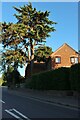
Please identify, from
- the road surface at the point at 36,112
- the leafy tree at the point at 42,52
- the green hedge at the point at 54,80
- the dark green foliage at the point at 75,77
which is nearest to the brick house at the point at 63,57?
the leafy tree at the point at 42,52

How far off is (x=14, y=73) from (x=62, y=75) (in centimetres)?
3973

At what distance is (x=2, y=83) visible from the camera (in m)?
118

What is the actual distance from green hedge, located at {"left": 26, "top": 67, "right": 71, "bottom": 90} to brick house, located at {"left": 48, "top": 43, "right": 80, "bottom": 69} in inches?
1048

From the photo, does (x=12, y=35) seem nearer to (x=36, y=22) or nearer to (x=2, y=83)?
(x=36, y=22)

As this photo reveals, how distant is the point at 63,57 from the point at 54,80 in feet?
120

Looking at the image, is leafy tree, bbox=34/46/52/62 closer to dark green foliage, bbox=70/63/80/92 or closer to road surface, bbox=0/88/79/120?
dark green foliage, bbox=70/63/80/92

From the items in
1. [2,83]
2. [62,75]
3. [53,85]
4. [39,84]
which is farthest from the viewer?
[2,83]

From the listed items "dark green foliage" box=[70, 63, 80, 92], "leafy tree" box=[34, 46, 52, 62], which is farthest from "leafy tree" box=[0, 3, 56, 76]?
"dark green foliage" box=[70, 63, 80, 92]

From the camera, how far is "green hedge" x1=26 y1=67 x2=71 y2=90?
35.6m

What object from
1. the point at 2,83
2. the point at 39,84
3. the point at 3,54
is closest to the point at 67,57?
the point at 3,54

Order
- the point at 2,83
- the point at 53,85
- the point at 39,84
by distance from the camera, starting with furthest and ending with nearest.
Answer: the point at 2,83 → the point at 39,84 → the point at 53,85

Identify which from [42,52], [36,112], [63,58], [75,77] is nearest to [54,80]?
[75,77]

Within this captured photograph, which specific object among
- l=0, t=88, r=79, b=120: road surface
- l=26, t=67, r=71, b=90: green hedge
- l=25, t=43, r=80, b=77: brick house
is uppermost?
l=25, t=43, r=80, b=77: brick house

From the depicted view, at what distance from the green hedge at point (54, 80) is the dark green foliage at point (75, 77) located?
3.05 meters
